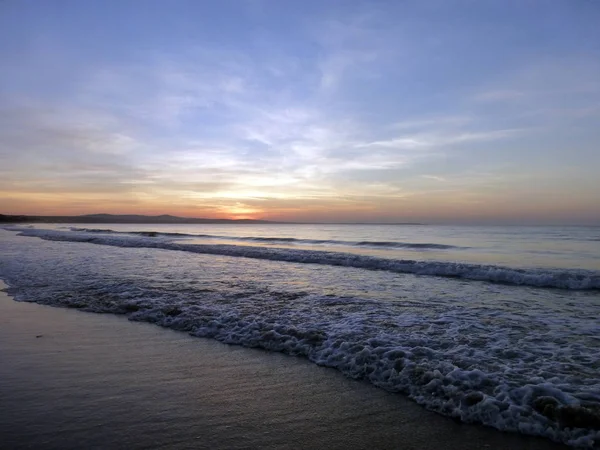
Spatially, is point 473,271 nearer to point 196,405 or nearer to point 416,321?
point 416,321

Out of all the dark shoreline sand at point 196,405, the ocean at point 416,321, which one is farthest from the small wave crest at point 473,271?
the dark shoreline sand at point 196,405

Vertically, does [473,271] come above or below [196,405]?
above

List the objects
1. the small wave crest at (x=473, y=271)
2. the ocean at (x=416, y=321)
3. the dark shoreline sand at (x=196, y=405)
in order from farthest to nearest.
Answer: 1. the small wave crest at (x=473, y=271)
2. the ocean at (x=416, y=321)
3. the dark shoreline sand at (x=196, y=405)

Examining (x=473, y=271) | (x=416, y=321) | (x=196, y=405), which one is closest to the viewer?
(x=196, y=405)

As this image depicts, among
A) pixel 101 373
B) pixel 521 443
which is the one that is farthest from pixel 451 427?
pixel 101 373

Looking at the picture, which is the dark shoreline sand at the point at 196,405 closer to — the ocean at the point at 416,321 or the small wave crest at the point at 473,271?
the ocean at the point at 416,321

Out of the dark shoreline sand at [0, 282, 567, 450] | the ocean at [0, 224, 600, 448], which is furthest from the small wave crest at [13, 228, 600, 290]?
the dark shoreline sand at [0, 282, 567, 450]

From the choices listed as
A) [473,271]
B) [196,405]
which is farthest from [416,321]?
[473,271]

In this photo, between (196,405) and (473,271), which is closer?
(196,405)

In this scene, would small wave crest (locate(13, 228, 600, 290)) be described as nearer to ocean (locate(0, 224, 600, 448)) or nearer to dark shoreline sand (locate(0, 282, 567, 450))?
ocean (locate(0, 224, 600, 448))

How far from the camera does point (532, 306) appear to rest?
982cm

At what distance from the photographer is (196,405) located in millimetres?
4234

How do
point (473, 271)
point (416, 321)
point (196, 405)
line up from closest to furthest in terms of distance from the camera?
point (196, 405), point (416, 321), point (473, 271)

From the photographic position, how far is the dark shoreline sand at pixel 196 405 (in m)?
3.58
